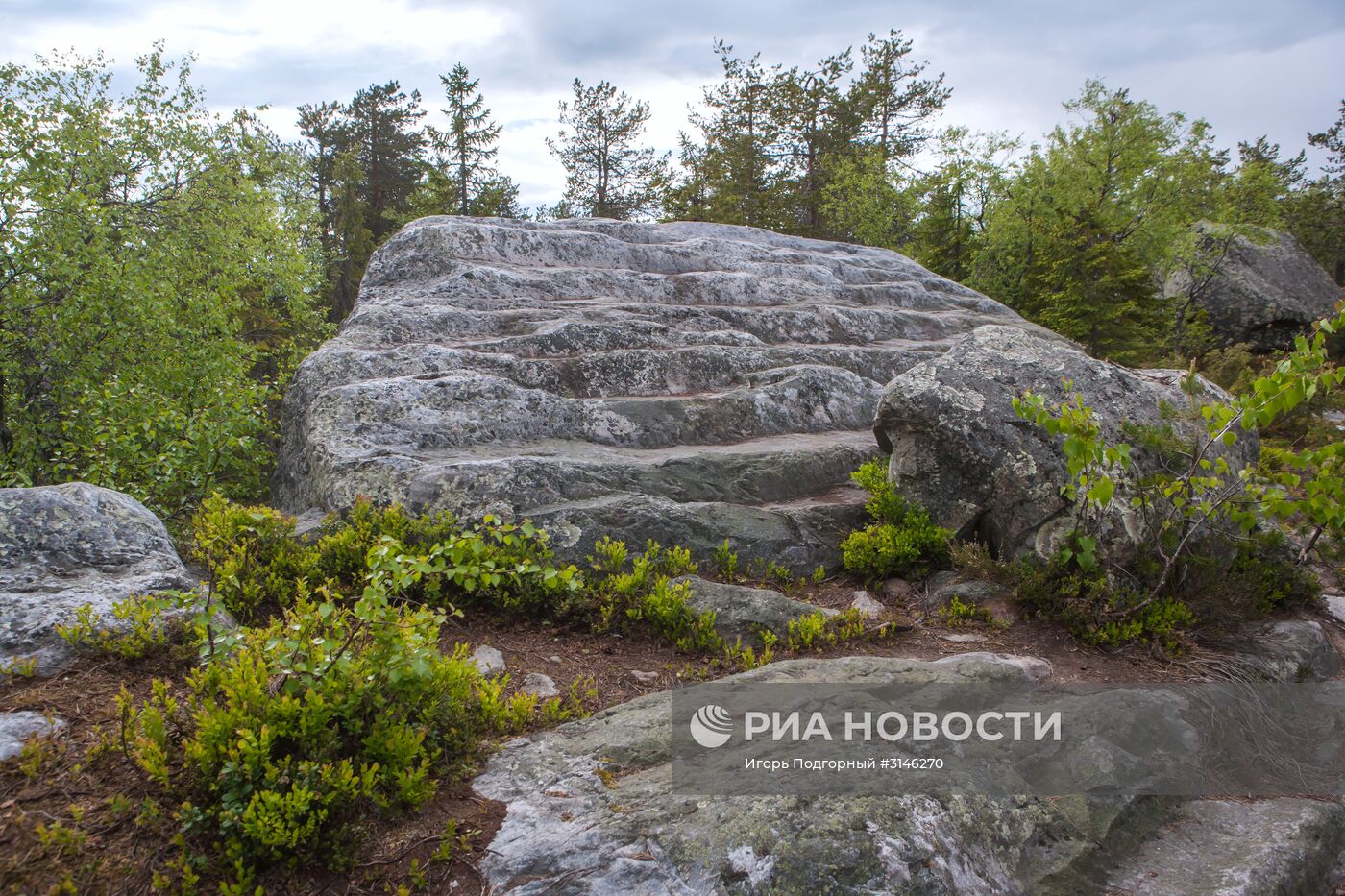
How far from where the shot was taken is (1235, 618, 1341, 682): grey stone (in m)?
6.15

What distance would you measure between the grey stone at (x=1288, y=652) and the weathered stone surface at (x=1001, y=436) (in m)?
1.26

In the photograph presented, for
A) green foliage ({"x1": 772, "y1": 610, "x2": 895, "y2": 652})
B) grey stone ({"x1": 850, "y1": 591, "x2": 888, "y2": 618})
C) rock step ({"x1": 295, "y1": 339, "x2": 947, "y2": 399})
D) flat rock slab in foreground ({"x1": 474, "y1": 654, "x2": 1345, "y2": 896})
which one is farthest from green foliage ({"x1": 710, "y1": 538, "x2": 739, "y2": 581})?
rock step ({"x1": 295, "y1": 339, "x2": 947, "y2": 399})

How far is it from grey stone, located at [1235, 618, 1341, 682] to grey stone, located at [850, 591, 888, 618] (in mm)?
2860

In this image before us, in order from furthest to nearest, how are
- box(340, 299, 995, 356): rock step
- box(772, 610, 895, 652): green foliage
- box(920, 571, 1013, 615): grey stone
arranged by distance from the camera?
box(340, 299, 995, 356): rock step
box(920, 571, 1013, 615): grey stone
box(772, 610, 895, 652): green foliage

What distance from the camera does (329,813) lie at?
328 centimetres

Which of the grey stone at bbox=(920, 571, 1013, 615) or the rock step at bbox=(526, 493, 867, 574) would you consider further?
the rock step at bbox=(526, 493, 867, 574)

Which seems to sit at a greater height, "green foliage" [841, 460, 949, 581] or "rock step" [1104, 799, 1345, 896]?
"green foliage" [841, 460, 949, 581]

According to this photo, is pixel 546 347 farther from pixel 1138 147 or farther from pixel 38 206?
pixel 1138 147

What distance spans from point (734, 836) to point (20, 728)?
3570mm

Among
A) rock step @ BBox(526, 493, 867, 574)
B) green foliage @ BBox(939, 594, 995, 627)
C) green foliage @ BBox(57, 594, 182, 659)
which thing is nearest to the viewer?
green foliage @ BBox(57, 594, 182, 659)

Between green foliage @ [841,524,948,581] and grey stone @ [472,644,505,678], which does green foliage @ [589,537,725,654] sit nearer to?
grey stone @ [472,644,505,678]

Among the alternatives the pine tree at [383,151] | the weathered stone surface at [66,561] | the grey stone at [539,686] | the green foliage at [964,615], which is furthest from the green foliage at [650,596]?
the pine tree at [383,151]

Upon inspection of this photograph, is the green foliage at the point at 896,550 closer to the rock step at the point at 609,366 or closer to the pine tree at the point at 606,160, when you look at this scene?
the rock step at the point at 609,366

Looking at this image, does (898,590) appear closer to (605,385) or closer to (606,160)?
(605,385)
